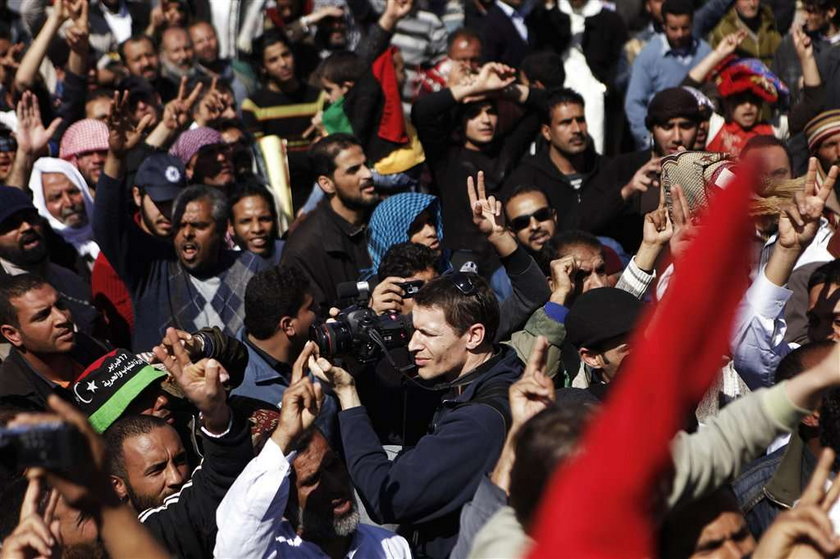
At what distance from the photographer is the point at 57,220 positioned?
789 cm

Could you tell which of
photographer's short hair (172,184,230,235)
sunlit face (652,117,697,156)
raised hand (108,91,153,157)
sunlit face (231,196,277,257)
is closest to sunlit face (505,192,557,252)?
sunlit face (652,117,697,156)

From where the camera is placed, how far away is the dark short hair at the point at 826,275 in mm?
5840

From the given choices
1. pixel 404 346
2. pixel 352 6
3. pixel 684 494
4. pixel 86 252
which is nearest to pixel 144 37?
pixel 352 6

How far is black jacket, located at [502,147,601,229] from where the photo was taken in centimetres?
803

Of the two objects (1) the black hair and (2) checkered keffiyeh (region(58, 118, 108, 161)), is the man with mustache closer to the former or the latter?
(2) checkered keffiyeh (region(58, 118, 108, 161))

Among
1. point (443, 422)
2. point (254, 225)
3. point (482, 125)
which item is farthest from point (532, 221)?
point (443, 422)

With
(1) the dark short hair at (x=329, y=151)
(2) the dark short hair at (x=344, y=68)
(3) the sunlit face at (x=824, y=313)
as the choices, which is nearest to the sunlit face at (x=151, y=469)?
(3) the sunlit face at (x=824, y=313)

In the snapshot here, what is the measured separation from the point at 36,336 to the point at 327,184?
197cm

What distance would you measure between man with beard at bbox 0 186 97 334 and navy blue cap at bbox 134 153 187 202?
33.6 inches

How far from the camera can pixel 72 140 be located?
8.61 metres

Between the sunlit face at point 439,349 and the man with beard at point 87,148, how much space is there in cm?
416

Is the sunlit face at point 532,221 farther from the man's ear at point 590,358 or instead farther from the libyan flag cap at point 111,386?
the libyan flag cap at point 111,386

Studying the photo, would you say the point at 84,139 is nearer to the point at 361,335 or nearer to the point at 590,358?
the point at 361,335

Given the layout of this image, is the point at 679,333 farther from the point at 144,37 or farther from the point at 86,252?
the point at 144,37
